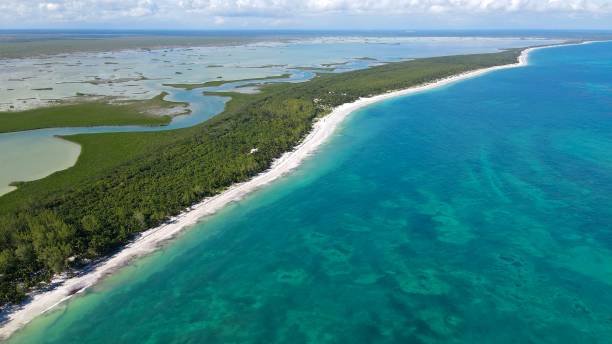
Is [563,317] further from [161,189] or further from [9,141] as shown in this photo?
[9,141]

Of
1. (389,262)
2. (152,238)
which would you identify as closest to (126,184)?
(152,238)

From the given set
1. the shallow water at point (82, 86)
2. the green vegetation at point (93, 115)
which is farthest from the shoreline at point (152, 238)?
the green vegetation at point (93, 115)

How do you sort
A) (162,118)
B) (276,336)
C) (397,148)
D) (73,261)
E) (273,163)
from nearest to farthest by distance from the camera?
(276,336)
(73,261)
(273,163)
(397,148)
(162,118)

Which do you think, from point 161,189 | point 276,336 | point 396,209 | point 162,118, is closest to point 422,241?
point 396,209

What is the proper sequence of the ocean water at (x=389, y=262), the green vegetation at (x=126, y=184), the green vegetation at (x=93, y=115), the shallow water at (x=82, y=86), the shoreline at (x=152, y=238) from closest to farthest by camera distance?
the ocean water at (x=389, y=262) < the shoreline at (x=152, y=238) < the green vegetation at (x=126, y=184) < the shallow water at (x=82, y=86) < the green vegetation at (x=93, y=115)

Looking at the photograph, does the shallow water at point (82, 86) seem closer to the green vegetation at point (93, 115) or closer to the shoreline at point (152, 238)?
the green vegetation at point (93, 115)

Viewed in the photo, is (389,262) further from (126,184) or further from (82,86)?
(82,86)
